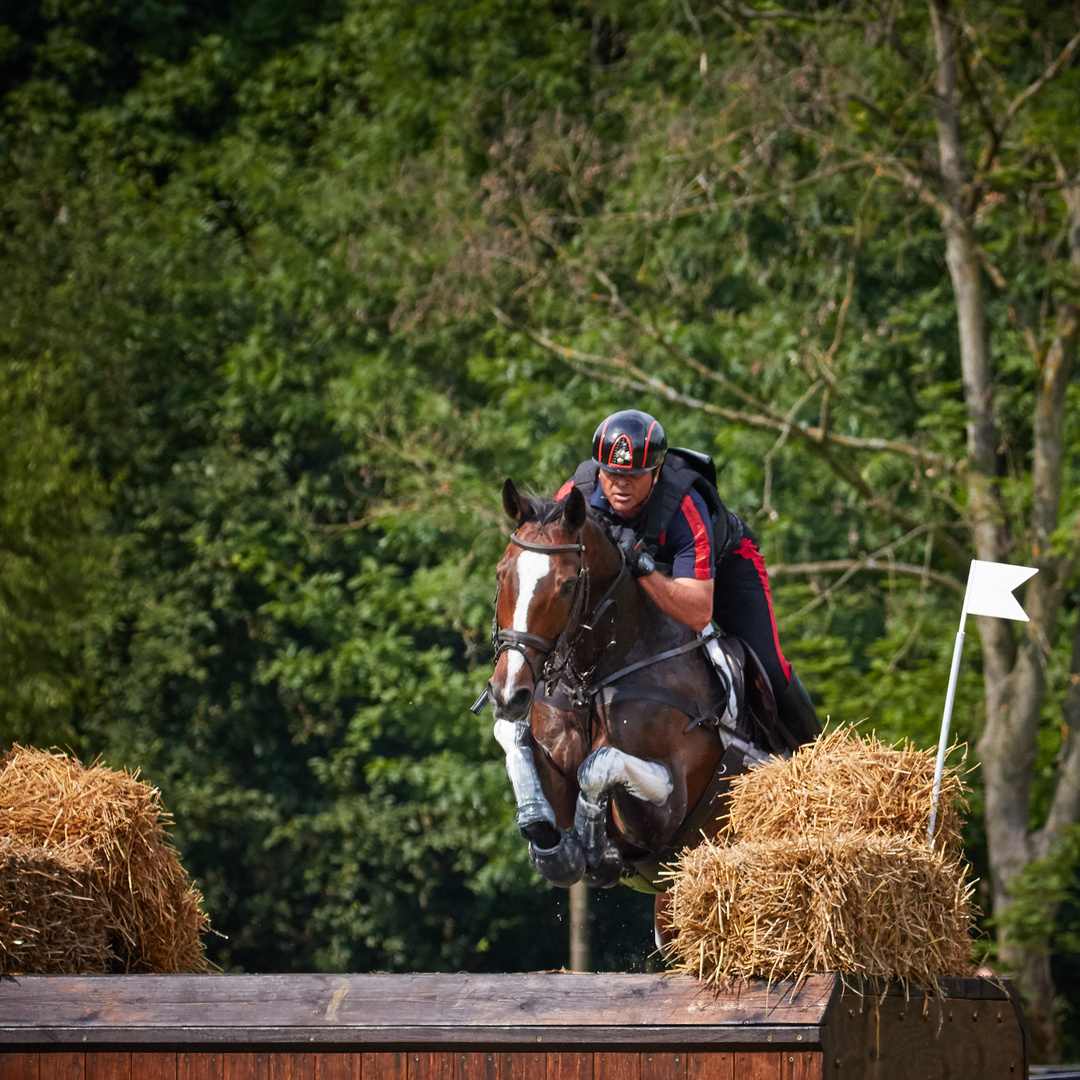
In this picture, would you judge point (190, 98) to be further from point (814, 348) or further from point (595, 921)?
point (595, 921)

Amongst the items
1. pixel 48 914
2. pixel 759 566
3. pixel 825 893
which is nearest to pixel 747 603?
pixel 759 566

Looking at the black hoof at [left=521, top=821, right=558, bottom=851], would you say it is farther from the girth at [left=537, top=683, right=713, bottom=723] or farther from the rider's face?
the rider's face

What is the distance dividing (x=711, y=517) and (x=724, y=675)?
52cm

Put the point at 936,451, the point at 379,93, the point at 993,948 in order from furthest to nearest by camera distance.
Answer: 1. the point at 379,93
2. the point at 936,451
3. the point at 993,948

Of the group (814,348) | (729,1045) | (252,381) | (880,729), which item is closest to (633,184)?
(814,348)

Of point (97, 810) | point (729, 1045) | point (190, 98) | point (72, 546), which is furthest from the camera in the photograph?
point (190, 98)

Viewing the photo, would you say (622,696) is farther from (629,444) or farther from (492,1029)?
(492,1029)

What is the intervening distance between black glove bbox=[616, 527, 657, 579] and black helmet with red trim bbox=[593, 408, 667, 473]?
0.65 ft

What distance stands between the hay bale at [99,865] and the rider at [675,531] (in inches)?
71.4

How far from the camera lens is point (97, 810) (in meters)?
4.76

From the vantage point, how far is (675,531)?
4.61 meters

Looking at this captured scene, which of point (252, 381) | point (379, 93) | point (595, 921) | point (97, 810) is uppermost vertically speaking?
point (379, 93)

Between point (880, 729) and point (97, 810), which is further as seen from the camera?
point (880, 729)

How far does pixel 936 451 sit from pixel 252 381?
713 centimetres
